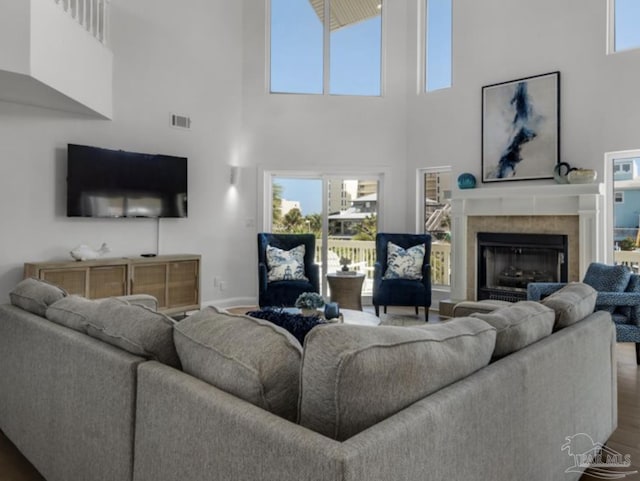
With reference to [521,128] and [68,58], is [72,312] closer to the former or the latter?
[68,58]

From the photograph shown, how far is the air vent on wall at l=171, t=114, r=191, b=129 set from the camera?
569cm

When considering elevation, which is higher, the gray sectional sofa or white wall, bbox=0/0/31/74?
white wall, bbox=0/0/31/74

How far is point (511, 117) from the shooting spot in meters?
5.47

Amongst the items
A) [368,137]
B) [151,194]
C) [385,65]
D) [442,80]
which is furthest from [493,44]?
[151,194]

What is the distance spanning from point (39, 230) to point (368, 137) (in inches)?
166

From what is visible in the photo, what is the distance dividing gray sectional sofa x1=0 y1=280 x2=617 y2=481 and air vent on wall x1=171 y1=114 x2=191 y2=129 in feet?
13.6

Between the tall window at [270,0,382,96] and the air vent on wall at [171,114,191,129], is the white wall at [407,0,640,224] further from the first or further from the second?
the air vent on wall at [171,114,191,129]

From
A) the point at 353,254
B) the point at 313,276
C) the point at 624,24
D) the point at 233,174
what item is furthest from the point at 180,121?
the point at 624,24

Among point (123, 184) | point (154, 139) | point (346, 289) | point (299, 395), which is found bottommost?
point (346, 289)

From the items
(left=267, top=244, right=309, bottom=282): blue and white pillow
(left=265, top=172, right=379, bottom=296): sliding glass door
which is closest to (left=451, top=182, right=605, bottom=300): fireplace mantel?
(left=265, top=172, right=379, bottom=296): sliding glass door

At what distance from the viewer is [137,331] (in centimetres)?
146

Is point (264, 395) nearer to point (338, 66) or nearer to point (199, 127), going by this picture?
point (199, 127)

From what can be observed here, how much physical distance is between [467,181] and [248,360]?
16.7 ft

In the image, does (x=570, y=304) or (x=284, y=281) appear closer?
(x=570, y=304)
